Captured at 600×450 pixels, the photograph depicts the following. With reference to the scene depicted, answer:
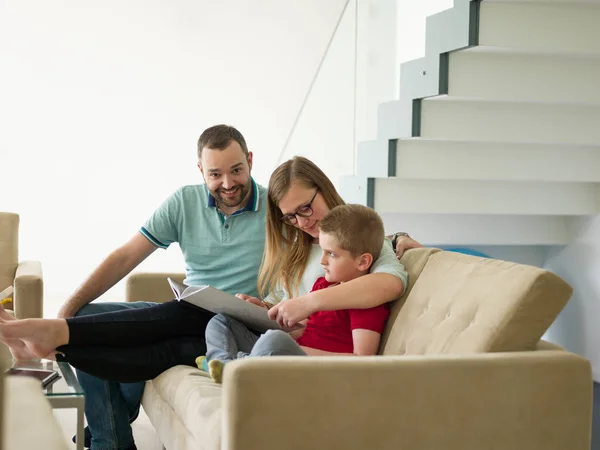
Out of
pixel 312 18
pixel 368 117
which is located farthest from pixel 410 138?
pixel 312 18

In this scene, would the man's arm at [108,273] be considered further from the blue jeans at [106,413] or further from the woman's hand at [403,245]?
the woman's hand at [403,245]

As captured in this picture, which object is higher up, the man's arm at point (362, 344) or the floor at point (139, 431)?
the man's arm at point (362, 344)

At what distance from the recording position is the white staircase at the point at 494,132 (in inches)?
124

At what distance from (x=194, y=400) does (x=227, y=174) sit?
1103mm

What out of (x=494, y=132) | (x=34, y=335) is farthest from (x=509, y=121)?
(x=34, y=335)

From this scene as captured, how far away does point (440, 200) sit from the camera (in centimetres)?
398

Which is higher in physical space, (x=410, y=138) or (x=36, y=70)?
(x=36, y=70)

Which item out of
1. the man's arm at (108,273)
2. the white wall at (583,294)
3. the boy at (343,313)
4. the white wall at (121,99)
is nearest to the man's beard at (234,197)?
the man's arm at (108,273)

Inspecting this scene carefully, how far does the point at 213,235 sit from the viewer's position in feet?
9.85

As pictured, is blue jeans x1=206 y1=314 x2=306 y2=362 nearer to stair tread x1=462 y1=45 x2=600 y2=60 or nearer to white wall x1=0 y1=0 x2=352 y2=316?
stair tread x1=462 y1=45 x2=600 y2=60

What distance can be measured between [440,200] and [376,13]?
994 millimetres

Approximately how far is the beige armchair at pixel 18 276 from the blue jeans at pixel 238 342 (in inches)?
55.4

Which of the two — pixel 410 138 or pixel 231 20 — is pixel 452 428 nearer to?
pixel 410 138

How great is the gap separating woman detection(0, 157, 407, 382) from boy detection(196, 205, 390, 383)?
2.6 inches
